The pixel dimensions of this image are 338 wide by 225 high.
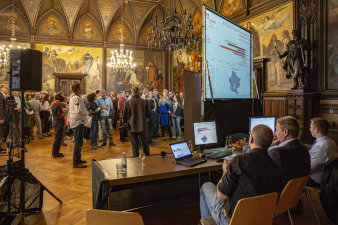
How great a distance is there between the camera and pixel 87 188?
3787 mm

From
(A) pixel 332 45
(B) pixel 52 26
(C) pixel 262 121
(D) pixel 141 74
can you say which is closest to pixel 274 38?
(A) pixel 332 45

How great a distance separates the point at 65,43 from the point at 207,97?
1268 cm

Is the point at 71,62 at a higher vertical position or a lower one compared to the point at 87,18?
lower

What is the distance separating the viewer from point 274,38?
8336 millimetres

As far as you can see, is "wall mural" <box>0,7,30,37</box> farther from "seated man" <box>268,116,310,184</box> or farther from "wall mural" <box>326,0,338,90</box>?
"seated man" <box>268,116,310,184</box>

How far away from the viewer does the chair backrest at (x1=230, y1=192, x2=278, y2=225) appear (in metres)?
1.61

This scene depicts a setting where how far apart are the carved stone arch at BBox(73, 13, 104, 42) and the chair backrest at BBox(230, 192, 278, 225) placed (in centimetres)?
1465

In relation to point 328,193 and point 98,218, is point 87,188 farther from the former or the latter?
point 328,193

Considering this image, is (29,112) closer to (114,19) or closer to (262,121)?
(262,121)

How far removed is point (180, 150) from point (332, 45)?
610cm

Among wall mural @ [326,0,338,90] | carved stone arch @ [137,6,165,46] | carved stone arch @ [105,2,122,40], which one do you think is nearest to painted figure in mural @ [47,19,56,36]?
carved stone arch @ [105,2,122,40]

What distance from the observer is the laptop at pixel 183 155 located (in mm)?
2702

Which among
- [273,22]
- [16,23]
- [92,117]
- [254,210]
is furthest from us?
[16,23]

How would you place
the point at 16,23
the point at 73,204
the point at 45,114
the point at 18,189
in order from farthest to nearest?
the point at 16,23
the point at 45,114
the point at 73,204
the point at 18,189
